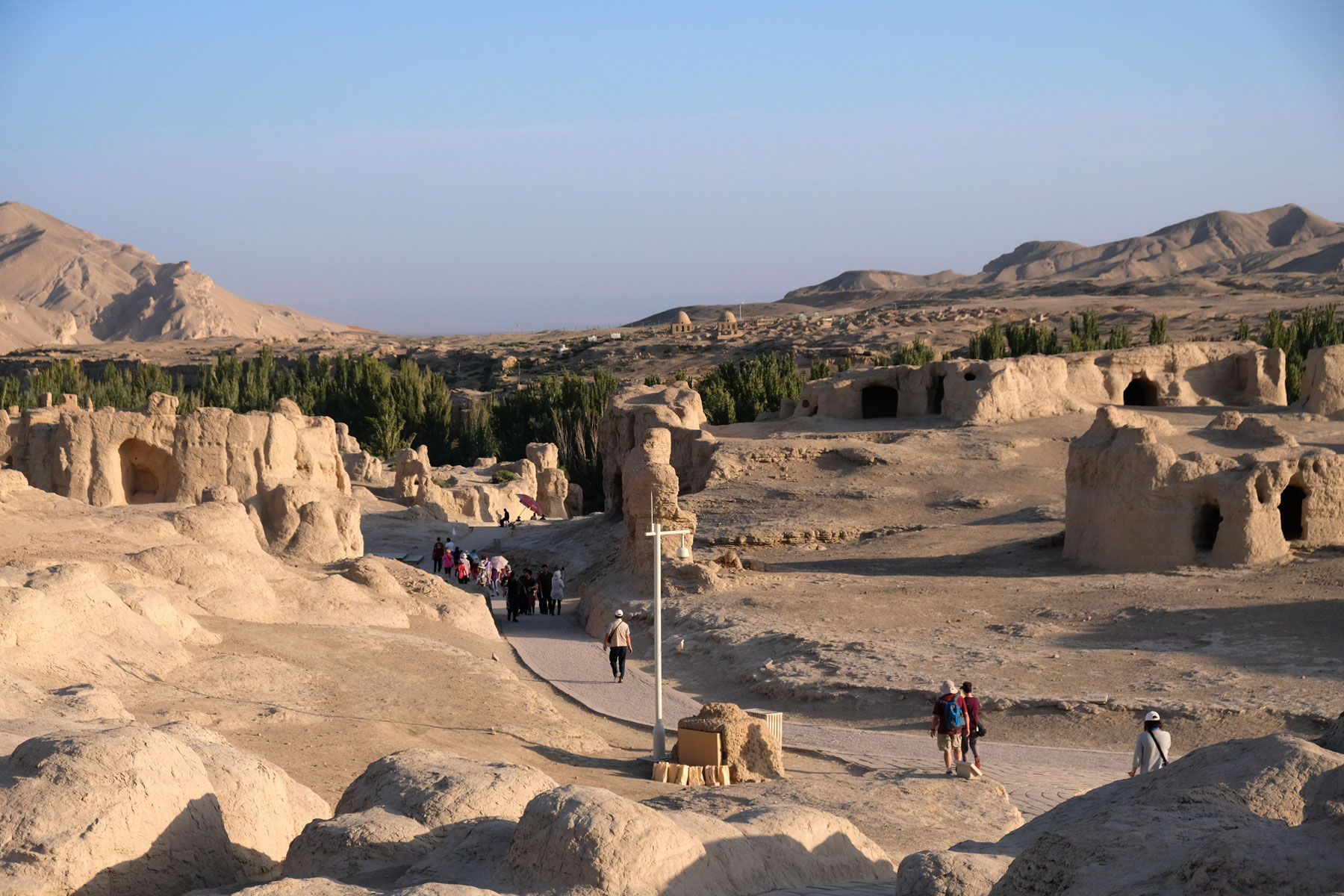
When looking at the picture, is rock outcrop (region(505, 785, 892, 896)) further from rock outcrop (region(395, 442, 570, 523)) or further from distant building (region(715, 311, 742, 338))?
distant building (region(715, 311, 742, 338))

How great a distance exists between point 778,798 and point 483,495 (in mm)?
30913

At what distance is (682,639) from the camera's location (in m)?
20.3

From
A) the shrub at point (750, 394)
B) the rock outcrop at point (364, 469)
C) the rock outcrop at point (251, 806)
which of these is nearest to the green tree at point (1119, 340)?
the shrub at point (750, 394)

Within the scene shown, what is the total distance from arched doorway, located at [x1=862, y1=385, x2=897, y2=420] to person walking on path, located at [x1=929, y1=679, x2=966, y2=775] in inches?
1049

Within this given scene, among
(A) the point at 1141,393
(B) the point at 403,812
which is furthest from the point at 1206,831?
(A) the point at 1141,393

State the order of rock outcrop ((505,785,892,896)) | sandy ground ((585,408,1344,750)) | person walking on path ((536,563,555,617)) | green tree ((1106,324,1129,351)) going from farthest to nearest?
green tree ((1106,324,1129,351)), person walking on path ((536,563,555,617)), sandy ground ((585,408,1344,750)), rock outcrop ((505,785,892,896))

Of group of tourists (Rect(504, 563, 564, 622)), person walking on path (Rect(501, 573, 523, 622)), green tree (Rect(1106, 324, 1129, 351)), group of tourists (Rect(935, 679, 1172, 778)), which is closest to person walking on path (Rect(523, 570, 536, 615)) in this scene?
group of tourists (Rect(504, 563, 564, 622))

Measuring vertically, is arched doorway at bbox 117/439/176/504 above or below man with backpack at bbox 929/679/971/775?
above

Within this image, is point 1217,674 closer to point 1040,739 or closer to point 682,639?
point 1040,739

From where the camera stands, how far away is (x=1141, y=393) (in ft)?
128

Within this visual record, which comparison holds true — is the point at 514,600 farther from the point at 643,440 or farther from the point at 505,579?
the point at 643,440

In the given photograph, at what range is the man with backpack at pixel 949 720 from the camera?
13.3 metres

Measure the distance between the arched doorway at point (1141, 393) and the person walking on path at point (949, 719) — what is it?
88.8 ft

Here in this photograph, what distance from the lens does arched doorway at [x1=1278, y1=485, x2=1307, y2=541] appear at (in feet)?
69.1
